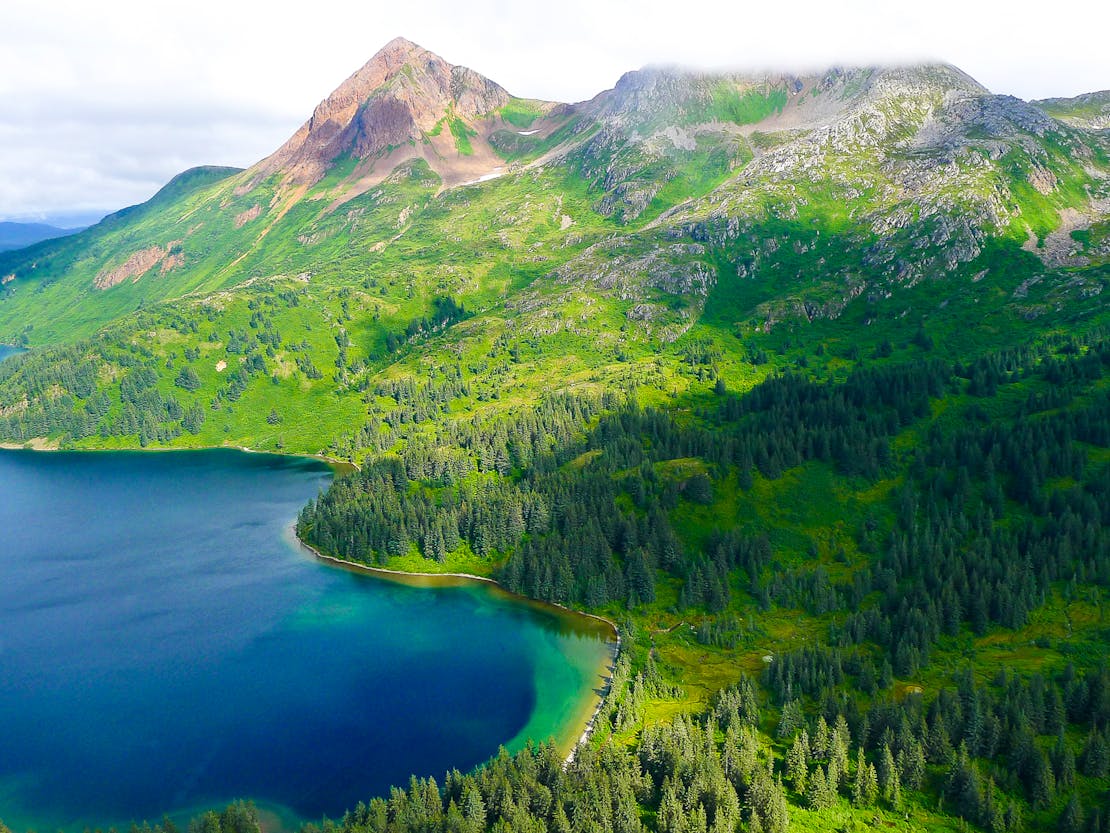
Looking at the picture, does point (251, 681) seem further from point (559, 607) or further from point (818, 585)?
point (818, 585)

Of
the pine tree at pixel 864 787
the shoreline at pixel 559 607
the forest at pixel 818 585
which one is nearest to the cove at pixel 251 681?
the shoreline at pixel 559 607

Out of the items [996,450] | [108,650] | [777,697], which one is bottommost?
[777,697]

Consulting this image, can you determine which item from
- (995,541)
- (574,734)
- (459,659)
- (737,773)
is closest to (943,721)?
(737,773)

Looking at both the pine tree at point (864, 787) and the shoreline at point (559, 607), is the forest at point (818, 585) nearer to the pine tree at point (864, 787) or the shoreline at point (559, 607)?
the pine tree at point (864, 787)

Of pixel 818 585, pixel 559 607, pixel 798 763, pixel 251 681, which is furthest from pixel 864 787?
pixel 251 681

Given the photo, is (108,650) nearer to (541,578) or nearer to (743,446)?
(541,578)

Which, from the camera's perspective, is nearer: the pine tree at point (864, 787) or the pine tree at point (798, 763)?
the pine tree at point (864, 787)

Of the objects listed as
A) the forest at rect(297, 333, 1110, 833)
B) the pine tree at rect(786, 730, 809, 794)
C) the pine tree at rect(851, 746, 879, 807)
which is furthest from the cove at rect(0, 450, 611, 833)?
the pine tree at rect(851, 746, 879, 807)
